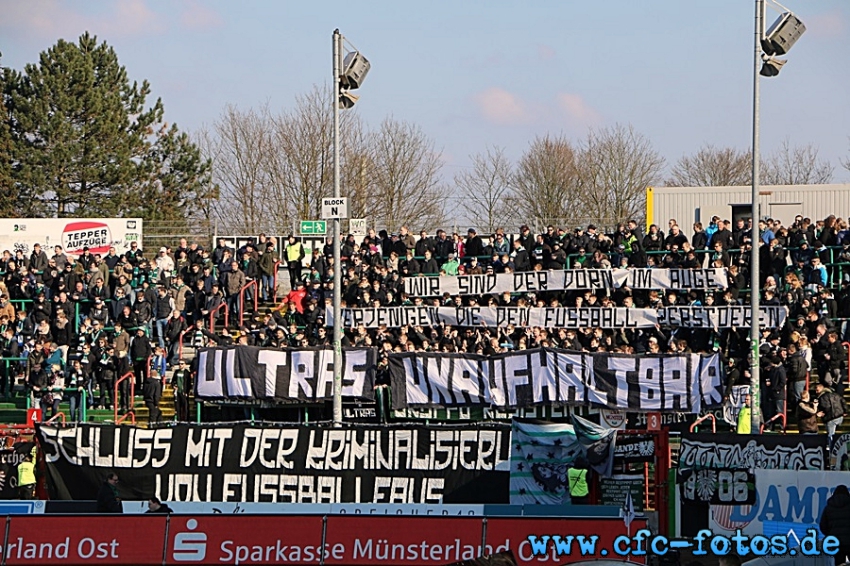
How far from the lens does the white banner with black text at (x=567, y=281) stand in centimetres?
2906

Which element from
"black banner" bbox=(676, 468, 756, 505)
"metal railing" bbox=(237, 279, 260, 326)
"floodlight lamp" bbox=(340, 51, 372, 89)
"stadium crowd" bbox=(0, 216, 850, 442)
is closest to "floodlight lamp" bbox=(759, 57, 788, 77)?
"stadium crowd" bbox=(0, 216, 850, 442)

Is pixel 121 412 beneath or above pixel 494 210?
beneath

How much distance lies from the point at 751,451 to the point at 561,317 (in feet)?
37.3

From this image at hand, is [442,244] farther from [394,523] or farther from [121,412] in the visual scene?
[394,523]

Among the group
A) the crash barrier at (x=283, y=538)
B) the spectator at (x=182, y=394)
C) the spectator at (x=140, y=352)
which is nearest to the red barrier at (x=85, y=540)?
the crash barrier at (x=283, y=538)

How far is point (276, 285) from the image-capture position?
3366 cm

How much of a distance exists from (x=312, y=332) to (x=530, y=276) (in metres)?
5.72

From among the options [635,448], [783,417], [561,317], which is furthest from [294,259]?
[635,448]

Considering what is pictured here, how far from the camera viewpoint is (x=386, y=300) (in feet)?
99.0

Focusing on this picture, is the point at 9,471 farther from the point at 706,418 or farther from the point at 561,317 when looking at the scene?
the point at 706,418

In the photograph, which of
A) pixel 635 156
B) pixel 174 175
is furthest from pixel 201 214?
pixel 635 156

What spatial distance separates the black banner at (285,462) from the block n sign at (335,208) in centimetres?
527

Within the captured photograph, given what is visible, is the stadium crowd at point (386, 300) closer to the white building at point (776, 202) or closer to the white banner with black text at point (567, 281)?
the white banner with black text at point (567, 281)

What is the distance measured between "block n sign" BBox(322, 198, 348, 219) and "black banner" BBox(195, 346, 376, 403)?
12.7ft
